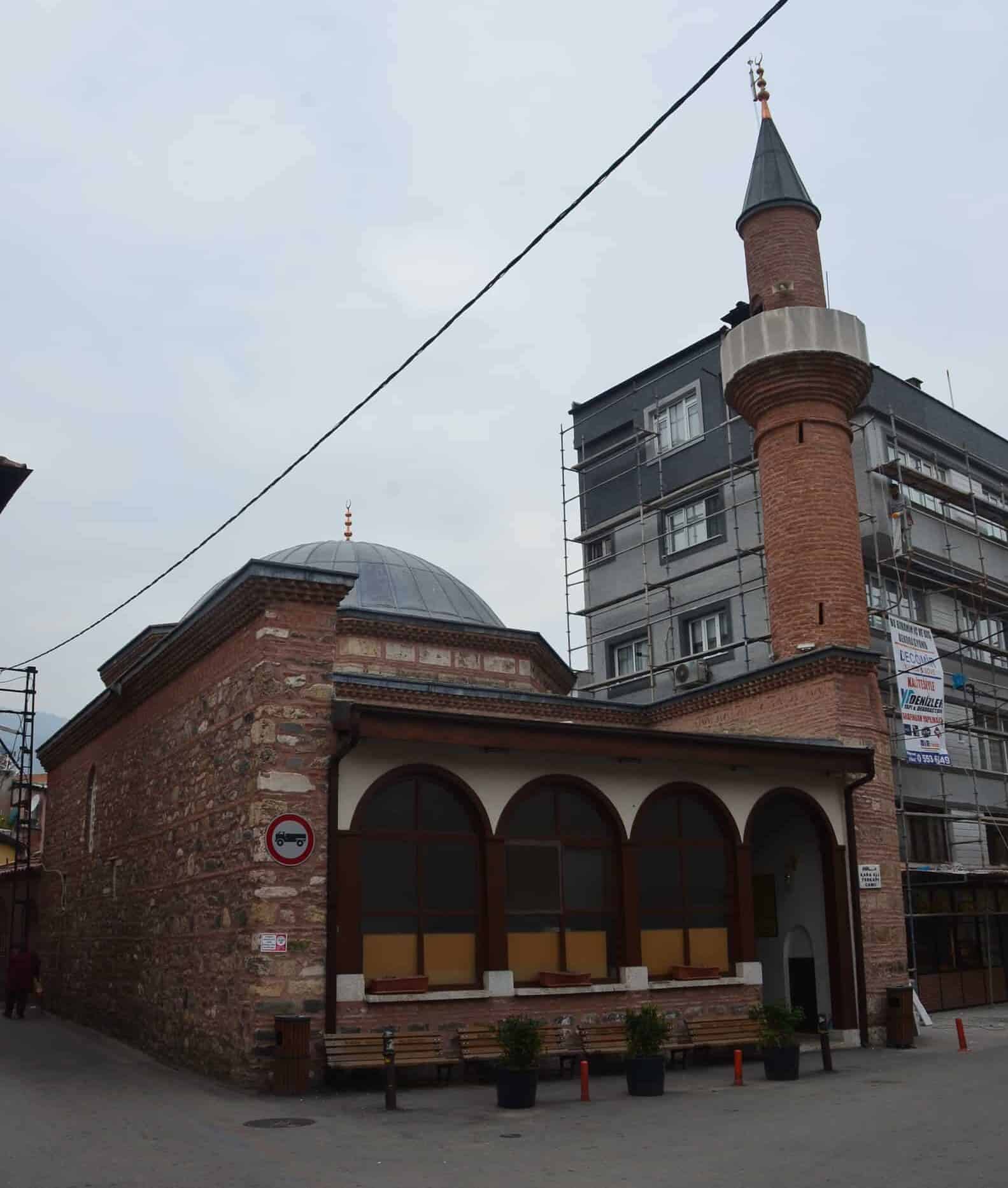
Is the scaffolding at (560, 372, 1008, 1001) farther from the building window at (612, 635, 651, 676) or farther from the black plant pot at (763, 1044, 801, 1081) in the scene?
the black plant pot at (763, 1044, 801, 1081)

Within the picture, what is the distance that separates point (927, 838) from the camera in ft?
74.3

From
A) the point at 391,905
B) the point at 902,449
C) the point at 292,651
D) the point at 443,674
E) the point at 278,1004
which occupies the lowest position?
the point at 278,1004

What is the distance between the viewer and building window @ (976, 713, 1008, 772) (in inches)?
1009

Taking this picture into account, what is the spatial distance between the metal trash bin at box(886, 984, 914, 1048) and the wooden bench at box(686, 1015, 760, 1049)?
8.05 ft

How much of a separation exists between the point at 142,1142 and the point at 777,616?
484 inches

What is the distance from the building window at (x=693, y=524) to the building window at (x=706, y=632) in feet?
5.62

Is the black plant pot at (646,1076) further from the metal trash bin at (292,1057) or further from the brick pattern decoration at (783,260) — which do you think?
the brick pattern decoration at (783,260)

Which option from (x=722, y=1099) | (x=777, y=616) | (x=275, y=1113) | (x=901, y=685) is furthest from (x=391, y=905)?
(x=901, y=685)

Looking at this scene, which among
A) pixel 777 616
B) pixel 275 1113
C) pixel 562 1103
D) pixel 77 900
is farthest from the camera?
pixel 77 900

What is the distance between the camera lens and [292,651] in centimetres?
1212

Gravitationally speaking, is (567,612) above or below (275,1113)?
above

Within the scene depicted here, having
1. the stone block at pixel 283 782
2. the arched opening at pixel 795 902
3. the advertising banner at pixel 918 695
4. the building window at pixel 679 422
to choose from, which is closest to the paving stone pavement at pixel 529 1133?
the arched opening at pixel 795 902

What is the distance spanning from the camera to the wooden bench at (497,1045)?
1180cm

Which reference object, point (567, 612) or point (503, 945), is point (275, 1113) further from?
point (567, 612)
